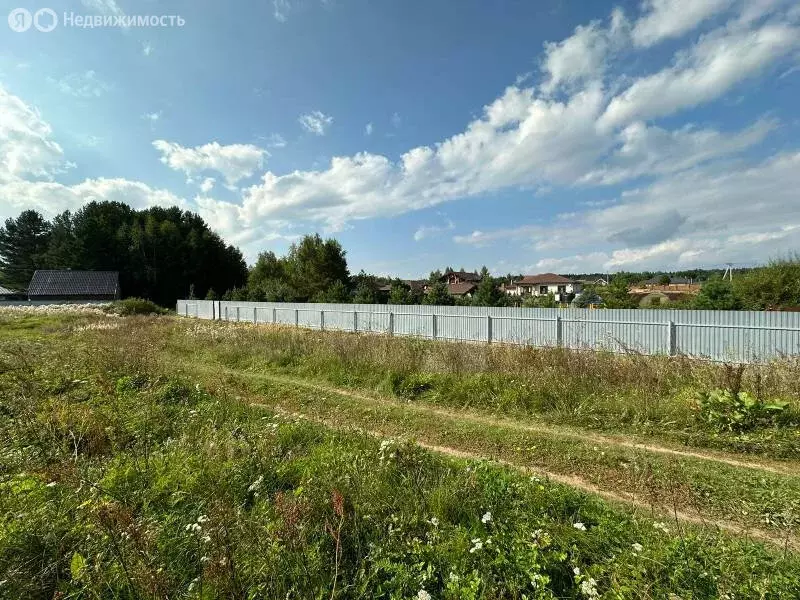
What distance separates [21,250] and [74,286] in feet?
75.7

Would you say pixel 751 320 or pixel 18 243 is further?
pixel 18 243

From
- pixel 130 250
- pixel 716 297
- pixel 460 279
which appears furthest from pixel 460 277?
pixel 716 297

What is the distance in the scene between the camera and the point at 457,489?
2.94 meters

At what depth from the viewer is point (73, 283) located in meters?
50.1

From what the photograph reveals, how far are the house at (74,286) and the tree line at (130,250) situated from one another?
285cm

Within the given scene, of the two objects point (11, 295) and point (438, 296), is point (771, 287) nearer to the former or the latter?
point (438, 296)

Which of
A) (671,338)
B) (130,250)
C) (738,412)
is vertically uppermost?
(130,250)

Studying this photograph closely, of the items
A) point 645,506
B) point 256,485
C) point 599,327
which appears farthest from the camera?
point 599,327

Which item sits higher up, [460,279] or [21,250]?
[21,250]

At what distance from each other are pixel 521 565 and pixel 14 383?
28.1 feet

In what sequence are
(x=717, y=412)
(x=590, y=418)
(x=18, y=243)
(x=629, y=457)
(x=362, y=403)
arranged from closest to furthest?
1. (x=629, y=457)
2. (x=717, y=412)
3. (x=590, y=418)
4. (x=362, y=403)
5. (x=18, y=243)

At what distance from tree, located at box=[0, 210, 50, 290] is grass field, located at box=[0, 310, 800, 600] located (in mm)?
76048

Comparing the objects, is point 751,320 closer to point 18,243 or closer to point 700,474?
point 700,474

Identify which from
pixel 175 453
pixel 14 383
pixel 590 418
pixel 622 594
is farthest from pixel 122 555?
pixel 14 383
